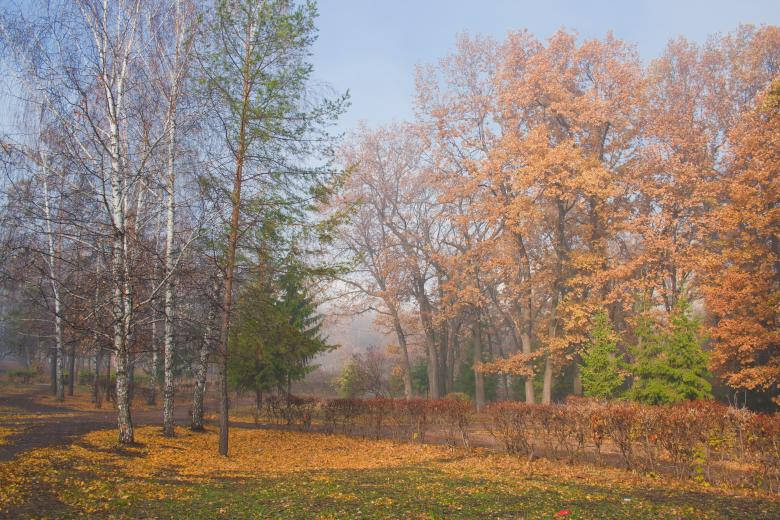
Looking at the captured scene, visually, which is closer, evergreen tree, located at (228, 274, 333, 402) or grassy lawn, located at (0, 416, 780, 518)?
grassy lawn, located at (0, 416, 780, 518)

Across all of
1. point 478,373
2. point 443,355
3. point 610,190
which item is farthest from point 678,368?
point 443,355

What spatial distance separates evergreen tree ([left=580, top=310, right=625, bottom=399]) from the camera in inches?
687

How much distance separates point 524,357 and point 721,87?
556 inches

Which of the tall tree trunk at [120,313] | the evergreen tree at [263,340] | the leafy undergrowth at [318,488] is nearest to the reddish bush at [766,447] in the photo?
the leafy undergrowth at [318,488]

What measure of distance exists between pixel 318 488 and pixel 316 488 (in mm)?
28

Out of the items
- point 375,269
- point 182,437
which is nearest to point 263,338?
point 182,437

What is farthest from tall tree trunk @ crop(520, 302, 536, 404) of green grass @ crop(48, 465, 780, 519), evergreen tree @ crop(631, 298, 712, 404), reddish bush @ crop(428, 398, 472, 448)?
green grass @ crop(48, 465, 780, 519)

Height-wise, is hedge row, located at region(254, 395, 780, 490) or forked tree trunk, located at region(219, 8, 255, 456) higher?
forked tree trunk, located at region(219, 8, 255, 456)

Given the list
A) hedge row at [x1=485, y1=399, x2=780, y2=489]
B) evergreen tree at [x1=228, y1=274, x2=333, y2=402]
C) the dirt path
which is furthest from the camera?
evergreen tree at [x1=228, y1=274, x2=333, y2=402]

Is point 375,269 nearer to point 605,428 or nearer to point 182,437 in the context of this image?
point 182,437

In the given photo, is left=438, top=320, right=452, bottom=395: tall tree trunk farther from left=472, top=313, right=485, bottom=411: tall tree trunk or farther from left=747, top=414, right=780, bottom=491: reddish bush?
left=747, top=414, right=780, bottom=491: reddish bush

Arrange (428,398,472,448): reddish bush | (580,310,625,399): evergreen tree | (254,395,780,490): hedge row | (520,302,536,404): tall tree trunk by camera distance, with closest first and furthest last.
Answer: (254,395,780,490): hedge row < (428,398,472,448): reddish bush < (580,310,625,399): evergreen tree < (520,302,536,404): tall tree trunk

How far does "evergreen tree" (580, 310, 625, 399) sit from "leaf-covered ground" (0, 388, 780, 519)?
7851mm

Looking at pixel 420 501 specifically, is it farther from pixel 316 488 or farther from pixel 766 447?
→ pixel 766 447
